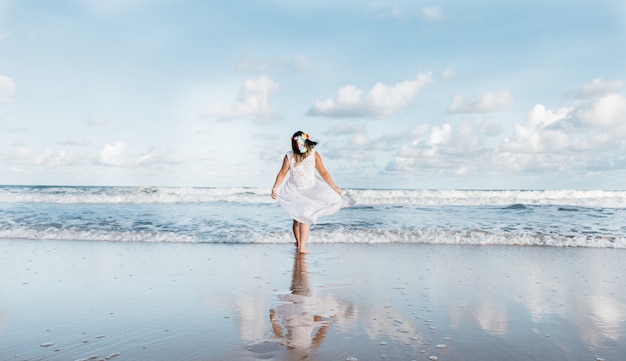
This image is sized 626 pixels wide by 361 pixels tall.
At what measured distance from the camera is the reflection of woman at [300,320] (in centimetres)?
337

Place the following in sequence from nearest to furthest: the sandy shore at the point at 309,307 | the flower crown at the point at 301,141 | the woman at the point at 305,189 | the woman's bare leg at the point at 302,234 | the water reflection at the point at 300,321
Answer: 1. the water reflection at the point at 300,321
2. the sandy shore at the point at 309,307
3. the flower crown at the point at 301,141
4. the woman at the point at 305,189
5. the woman's bare leg at the point at 302,234

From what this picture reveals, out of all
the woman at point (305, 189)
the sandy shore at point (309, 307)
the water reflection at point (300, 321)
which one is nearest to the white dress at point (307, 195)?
the woman at point (305, 189)

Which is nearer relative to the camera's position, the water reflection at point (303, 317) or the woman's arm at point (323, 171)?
the water reflection at point (303, 317)

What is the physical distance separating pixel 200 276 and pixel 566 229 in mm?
9562

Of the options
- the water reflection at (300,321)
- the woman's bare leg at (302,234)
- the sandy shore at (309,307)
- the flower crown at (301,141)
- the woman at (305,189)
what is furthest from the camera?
the woman's bare leg at (302,234)

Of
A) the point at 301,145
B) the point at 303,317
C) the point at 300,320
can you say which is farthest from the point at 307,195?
the point at 300,320

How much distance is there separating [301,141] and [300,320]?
15.6 feet

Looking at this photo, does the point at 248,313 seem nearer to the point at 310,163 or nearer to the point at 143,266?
the point at 143,266

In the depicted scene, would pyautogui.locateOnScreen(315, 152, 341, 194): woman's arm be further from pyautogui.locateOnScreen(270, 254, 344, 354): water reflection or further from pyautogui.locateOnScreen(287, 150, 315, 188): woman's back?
pyautogui.locateOnScreen(270, 254, 344, 354): water reflection

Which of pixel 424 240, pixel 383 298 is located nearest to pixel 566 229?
pixel 424 240

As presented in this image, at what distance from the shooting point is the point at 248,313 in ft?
14.1

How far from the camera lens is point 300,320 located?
3994 millimetres

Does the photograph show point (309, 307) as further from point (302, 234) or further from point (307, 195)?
point (307, 195)

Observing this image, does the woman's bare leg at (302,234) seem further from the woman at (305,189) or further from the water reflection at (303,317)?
the water reflection at (303,317)
